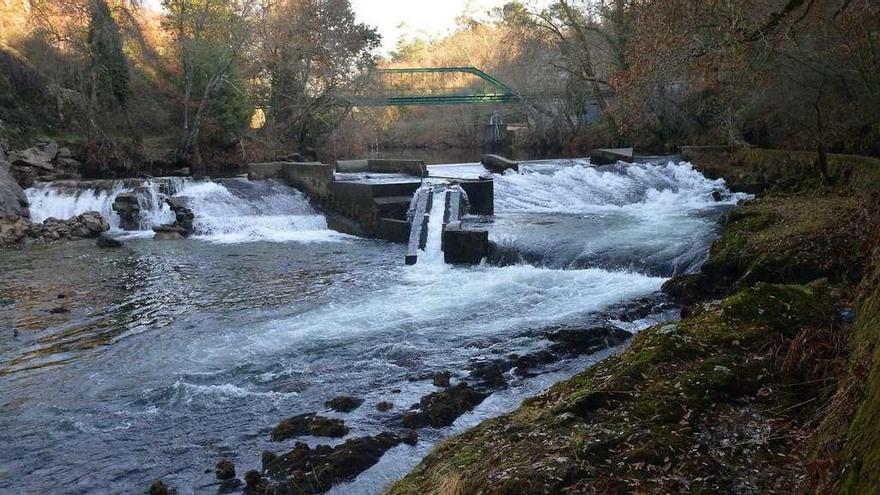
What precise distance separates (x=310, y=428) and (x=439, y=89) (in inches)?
1927

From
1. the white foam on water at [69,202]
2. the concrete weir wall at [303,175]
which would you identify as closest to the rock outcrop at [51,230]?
the white foam on water at [69,202]

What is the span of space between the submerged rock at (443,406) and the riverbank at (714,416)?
1497 millimetres

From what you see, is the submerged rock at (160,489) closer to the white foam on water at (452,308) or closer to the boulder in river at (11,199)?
the white foam on water at (452,308)

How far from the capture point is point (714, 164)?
2425 cm

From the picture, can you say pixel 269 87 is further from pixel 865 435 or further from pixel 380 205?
pixel 865 435

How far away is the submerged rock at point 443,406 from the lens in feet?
21.8

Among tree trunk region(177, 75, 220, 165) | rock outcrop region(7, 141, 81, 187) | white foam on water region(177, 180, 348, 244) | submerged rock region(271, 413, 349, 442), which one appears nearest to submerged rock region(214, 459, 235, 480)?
submerged rock region(271, 413, 349, 442)

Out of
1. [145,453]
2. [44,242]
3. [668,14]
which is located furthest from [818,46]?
[44,242]

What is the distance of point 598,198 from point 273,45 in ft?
56.0

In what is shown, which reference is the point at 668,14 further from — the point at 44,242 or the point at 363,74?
the point at 363,74

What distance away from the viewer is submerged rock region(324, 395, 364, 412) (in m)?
7.04

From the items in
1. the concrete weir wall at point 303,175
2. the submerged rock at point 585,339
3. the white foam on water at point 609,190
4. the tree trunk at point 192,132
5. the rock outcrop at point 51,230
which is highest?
the tree trunk at point 192,132

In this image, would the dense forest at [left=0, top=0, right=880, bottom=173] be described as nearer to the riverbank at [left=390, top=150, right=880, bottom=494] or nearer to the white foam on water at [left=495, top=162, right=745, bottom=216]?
the white foam on water at [left=495, top=162, right=745, bottom=216]

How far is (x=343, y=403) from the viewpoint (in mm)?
7074
